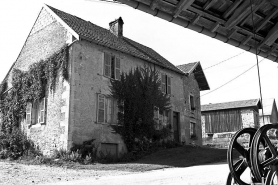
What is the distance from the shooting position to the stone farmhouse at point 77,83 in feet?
50.2

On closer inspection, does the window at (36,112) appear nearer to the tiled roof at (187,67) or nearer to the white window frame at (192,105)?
the tiled roof at (187,67)

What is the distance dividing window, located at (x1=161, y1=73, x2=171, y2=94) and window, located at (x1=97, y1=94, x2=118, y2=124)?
491 cm

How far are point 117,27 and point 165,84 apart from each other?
5.26 meters

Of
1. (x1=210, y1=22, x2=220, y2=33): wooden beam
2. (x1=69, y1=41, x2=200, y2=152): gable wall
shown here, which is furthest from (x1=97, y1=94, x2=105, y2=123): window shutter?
(x1=210, y1=22, x2=220, y2=33): wooden beam

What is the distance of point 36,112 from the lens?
1759cm

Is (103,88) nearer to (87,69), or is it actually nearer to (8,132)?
(87,69)

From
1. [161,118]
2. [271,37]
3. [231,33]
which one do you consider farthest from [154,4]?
[161,118]

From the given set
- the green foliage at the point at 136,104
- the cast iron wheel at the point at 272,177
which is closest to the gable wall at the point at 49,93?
the green foliage at the point at 136,104

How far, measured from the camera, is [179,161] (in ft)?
46.8

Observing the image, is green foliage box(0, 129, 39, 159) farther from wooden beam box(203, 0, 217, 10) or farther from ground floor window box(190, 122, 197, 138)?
wooden beam box(203, 0, 217, 10)

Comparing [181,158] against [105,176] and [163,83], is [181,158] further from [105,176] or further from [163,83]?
[163,83]

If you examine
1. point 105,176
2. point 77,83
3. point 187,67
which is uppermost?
point 187,67

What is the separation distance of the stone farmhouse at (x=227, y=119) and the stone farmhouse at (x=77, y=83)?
15.4m

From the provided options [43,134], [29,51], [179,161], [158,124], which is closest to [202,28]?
[179,161]
